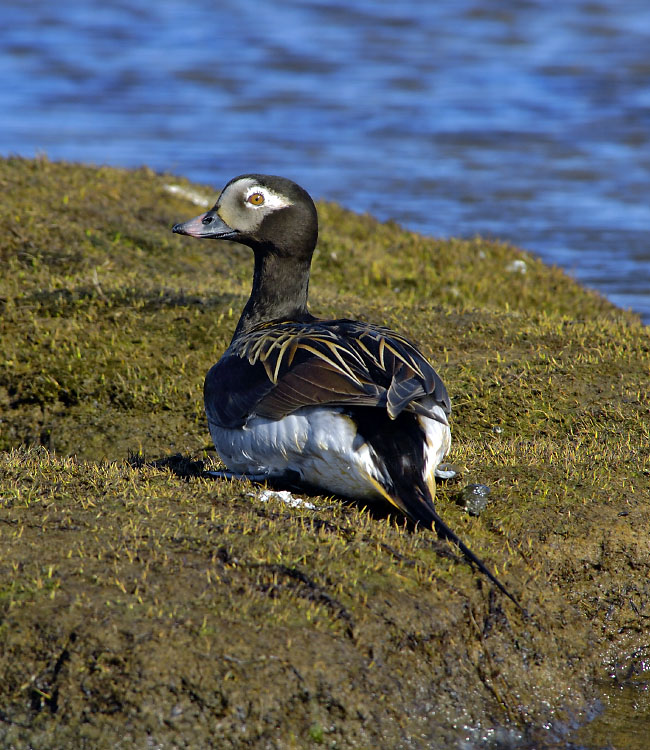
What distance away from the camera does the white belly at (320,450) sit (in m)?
5.43

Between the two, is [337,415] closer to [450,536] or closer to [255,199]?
[450,536]

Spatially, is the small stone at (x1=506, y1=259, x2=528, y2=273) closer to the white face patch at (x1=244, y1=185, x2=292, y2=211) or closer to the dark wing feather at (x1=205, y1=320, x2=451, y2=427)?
the white face patch at (x1=244, y1=185, x2=292, y2=211)

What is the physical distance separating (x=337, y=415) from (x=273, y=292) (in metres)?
2.05

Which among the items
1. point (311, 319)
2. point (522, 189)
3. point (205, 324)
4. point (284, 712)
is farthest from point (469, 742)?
point (522, 189)

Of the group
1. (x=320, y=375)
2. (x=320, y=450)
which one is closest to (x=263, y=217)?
(x=320, y=375)

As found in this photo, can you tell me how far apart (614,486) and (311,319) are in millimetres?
2505

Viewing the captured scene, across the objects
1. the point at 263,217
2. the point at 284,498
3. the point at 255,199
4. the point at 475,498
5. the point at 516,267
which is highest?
the point at 255,199

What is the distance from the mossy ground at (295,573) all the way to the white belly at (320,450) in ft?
0.57

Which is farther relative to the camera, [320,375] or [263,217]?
[263,217]

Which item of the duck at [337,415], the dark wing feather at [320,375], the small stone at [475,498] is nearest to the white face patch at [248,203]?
the duck at [337,415]

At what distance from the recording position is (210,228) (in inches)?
289

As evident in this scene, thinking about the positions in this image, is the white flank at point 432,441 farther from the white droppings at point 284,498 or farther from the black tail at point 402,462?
the white droppings at point 284,498

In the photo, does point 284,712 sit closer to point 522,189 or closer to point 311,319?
point 311,319

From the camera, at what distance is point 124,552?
4.91m
